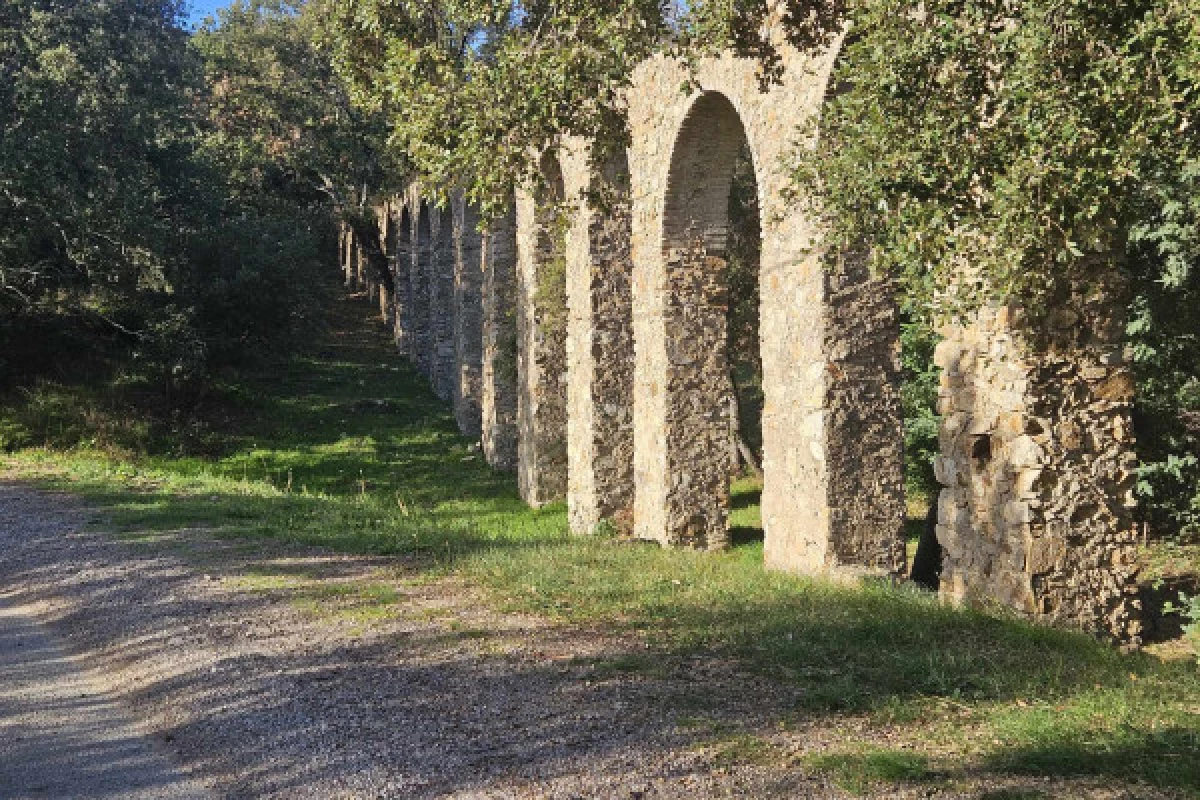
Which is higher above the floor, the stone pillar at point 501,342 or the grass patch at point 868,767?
the stone pillar at point 501,342

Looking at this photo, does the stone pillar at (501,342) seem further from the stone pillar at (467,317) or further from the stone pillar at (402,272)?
the stone pillar at (402,272)

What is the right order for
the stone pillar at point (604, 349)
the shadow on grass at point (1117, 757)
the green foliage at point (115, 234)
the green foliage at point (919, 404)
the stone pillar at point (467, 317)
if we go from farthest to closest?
the stone pillar at point (467, 317)
the green foliage at point (115, 234)
the stone pillar at point (604, 349)
the green foliage at point (919, 404)
the shadow on grass at point (1117, 757)

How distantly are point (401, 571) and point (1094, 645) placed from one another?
442 cm

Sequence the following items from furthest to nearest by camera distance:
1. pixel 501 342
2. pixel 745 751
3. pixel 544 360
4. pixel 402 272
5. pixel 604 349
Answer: pixel 402 272
pixel 501 342
pixel 544 360
pixel 604 349
pixel 745 751

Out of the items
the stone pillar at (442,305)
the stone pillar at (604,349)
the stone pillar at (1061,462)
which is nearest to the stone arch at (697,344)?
the stone pillar at (604,349)

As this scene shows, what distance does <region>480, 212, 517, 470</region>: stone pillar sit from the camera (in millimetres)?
18516

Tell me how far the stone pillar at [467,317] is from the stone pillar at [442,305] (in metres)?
3.05

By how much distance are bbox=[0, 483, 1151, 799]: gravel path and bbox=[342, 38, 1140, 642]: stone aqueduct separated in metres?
2.46

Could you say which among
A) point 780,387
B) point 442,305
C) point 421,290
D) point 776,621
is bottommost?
point 776,621

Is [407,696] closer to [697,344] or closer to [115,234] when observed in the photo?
[697,344]

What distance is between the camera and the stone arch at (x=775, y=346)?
8.98m

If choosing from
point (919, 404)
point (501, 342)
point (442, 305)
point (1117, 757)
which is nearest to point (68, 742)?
point (1117, 757)

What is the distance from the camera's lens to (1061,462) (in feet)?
22.3

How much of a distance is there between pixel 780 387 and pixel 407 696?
521 centimetres
